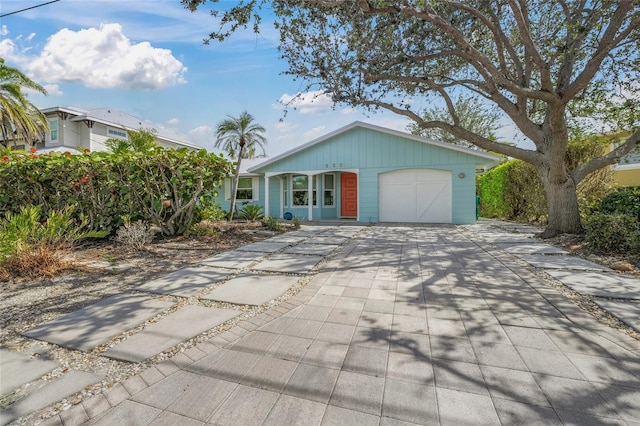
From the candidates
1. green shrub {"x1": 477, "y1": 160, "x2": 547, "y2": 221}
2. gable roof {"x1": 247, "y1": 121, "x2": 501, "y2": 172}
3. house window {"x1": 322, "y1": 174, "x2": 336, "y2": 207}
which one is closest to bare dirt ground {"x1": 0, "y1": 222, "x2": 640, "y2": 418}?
green shrub {"x1": 477, "y1": 160, "x2": 547, "y2": 221}

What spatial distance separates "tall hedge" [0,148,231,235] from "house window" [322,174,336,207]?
8362 mm

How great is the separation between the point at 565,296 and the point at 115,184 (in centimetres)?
778

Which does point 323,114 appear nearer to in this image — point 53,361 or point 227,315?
point 227,315

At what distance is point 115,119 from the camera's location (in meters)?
19.8

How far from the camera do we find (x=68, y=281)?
382cm

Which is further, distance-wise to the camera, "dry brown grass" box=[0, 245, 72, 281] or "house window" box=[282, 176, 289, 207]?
"house window" box=[282, 176, 289, 207]

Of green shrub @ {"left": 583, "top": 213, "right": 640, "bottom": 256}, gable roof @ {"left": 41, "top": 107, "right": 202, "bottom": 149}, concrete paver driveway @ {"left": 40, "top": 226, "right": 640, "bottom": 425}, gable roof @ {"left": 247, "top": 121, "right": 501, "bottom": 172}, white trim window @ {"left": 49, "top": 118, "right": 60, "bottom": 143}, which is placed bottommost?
concrete paver driveway @ {"left": 40, "top": 226, "right": 640, "bottom": 425}

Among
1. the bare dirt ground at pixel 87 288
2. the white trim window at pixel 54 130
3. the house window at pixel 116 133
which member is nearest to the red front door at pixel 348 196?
the bare dirt ground at pixel 87 288

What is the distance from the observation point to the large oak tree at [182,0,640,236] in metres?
6.33

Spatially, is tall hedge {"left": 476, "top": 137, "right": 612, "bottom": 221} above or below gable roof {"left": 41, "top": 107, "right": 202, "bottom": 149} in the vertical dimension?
below

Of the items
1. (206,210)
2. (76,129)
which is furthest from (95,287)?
(76,129)

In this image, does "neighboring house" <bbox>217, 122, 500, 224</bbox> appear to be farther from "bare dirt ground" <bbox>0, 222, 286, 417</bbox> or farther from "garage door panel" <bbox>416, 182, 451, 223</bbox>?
"bare dirt ground" <bbox>0, 222, 286, 417</bbox>

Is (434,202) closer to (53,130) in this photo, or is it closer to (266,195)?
(266,195)

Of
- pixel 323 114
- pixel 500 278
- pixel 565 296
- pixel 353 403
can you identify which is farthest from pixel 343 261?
pixel 323 114
